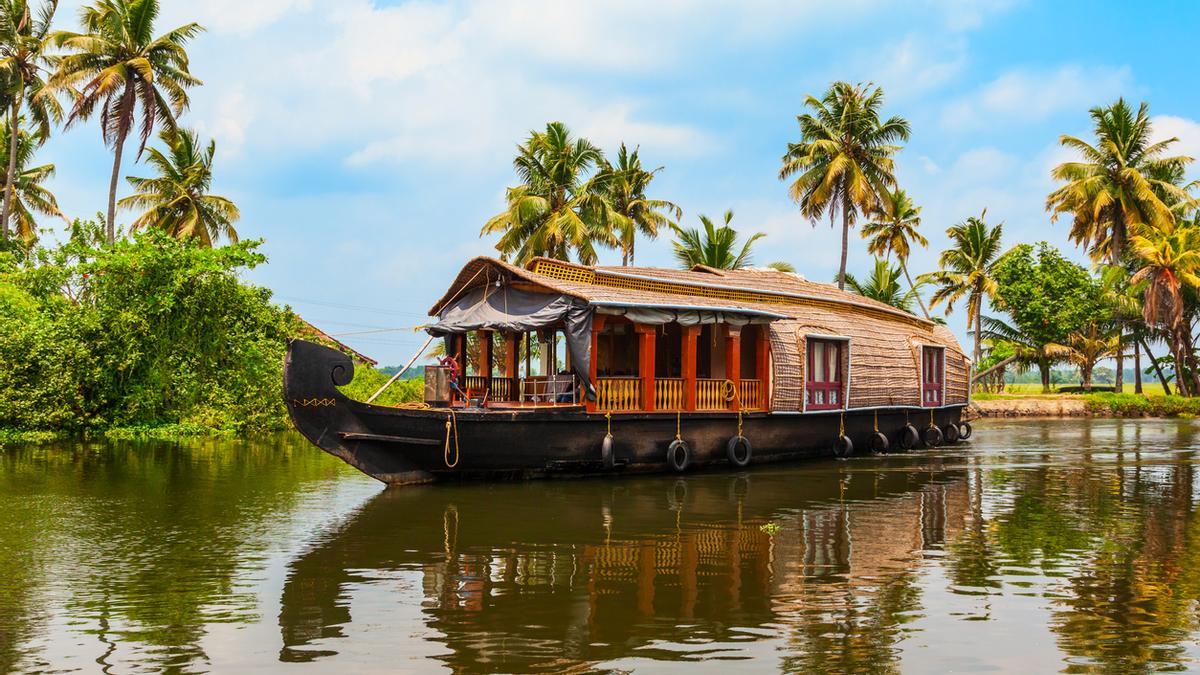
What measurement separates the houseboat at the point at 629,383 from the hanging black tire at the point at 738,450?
2 centimetres

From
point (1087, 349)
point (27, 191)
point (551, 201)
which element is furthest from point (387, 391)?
point (1087, 349)

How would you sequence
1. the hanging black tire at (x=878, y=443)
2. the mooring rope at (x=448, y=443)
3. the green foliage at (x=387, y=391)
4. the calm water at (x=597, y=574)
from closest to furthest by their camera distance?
the calm water at (x=597, y=574)
the mooring rope at (x=448, y=443)
the hanging black tire at (x=878, y=443)
the green foliage at (x=387, y=391)

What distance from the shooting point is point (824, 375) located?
17516 millimetres

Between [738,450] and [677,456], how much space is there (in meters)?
1.30

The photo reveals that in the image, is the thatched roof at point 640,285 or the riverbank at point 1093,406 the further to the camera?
the riverbank at point 1093,406

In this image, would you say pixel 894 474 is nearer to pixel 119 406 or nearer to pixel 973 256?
pixel 119 406

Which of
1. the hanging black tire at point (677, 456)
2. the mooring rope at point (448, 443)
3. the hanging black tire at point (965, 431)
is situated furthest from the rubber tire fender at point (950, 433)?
the mooring rope at point (448, 443)

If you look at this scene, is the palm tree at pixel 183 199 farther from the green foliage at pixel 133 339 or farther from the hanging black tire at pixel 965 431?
the hanging black tire at pixel 965 431

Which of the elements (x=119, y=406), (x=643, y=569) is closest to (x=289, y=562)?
(x=643, y=569)

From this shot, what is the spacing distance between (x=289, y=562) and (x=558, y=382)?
6410 millimetres

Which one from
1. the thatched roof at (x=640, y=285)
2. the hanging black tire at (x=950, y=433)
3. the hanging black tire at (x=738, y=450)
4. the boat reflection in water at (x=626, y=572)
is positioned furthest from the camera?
the hanging black tire at (x=950, y=433)

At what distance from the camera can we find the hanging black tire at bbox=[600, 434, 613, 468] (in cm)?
1381

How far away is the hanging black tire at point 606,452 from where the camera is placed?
13.8 m

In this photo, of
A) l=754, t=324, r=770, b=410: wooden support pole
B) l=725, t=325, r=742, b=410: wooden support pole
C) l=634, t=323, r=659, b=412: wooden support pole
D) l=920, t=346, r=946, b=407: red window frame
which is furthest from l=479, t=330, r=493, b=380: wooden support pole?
l=920, t=346, r=946, b=407: red window frame
